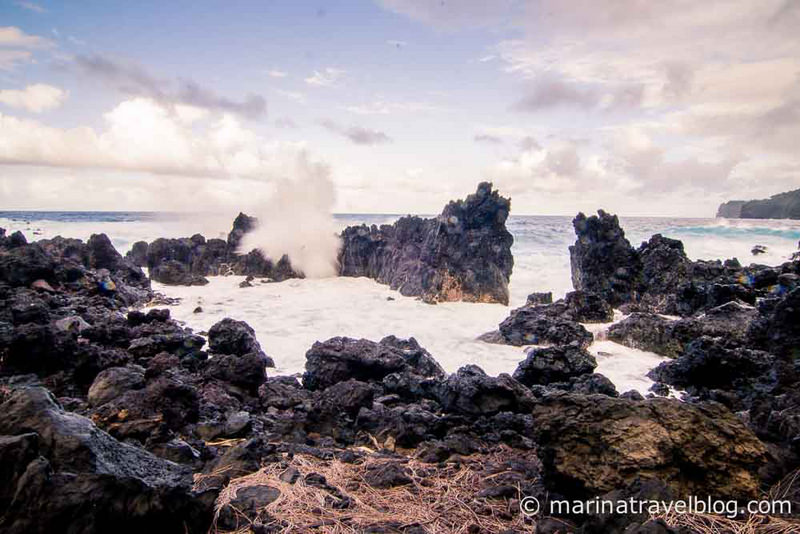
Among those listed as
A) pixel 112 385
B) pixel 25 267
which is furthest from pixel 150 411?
pixel 25 267

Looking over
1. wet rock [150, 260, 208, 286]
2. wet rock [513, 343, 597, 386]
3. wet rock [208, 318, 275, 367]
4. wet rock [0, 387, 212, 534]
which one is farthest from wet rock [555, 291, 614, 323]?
wet rock [150, 260, 208, 286]

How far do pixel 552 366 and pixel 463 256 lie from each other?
36.8 ft

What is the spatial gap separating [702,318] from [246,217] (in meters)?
22.0

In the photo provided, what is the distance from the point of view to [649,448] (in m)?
3.06

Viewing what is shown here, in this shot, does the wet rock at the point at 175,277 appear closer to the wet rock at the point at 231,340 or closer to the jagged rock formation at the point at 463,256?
the jagged rock formation at the point at 463,256

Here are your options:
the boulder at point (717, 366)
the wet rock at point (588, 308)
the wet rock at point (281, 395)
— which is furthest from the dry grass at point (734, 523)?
the wet rock at point (588, 308)

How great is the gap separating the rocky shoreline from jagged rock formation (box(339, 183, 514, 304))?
19.8 ft

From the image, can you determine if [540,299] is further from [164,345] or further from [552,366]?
[164,345]

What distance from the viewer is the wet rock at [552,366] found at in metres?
6.78

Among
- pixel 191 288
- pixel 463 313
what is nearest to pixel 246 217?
pixel 191 288

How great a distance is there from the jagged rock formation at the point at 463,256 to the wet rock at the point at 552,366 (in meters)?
10.1

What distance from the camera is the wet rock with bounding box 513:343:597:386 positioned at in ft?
22.2

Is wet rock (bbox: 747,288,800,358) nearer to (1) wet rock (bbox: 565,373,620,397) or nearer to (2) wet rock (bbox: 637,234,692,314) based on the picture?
(1) wet rock (bbox: 565,373,620,397)

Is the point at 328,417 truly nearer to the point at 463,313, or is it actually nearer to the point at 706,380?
the point at 706,380
